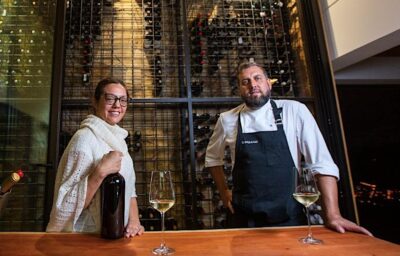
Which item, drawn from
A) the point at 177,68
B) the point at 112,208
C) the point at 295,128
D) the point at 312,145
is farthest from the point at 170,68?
the point at 112,208

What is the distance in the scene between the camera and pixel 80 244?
98cm

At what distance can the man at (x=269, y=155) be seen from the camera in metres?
1.48

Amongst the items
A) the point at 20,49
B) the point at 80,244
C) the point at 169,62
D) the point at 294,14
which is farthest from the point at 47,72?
the point at 294,14

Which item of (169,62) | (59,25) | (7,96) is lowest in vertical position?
(7,96)

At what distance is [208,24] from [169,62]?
0.59 m

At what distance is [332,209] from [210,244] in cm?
63

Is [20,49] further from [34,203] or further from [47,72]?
[34,203]

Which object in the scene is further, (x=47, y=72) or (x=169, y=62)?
(x=169, y=62)

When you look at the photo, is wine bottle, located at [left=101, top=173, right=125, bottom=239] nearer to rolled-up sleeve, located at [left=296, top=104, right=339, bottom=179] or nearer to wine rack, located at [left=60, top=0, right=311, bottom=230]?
rolled-up sleeve, located at [left=296, top=104, right=339, bottom=179]

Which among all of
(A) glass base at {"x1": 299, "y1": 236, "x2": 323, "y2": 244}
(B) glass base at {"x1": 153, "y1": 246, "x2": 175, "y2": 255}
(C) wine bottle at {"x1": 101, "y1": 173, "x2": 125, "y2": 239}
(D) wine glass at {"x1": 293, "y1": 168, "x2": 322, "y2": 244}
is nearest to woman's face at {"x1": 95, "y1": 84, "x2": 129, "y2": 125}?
(C) wine bottle at {"x1": 101, "y1": 173, "x2": 125, "y2": 239}

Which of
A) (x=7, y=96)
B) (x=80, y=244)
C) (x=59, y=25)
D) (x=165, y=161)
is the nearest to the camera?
(x=80, y=244)

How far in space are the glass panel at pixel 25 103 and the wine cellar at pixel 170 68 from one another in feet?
0.06

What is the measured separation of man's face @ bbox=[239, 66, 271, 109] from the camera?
1654 mm

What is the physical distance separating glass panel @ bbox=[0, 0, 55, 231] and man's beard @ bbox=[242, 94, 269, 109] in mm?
1769
